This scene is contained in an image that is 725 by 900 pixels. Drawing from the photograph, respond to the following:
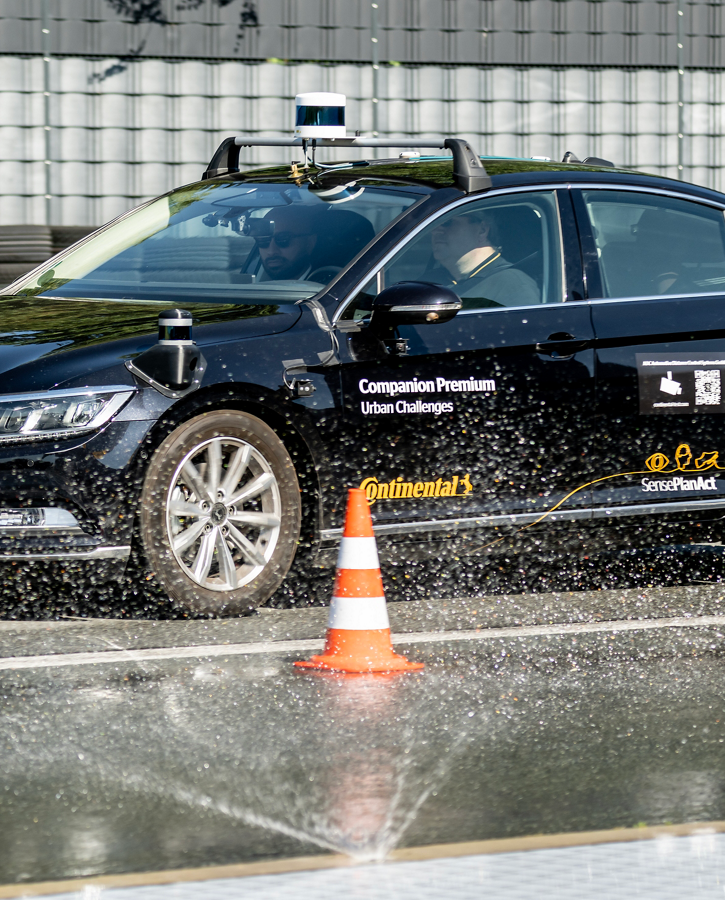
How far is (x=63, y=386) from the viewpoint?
5.99m

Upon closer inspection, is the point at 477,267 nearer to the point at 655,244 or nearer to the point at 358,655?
the point at 655,244

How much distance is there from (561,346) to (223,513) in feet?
5.03

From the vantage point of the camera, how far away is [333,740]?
4.74 metres

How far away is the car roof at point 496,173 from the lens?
7223mm

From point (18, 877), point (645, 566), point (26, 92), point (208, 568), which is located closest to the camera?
point (18, 877)

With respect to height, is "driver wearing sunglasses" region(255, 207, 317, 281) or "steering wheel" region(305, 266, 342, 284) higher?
"driver wearing sunglasses" region(255, 207, 317, 281)

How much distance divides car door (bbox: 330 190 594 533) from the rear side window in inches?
9.1

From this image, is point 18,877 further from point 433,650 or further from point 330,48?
point 330,48

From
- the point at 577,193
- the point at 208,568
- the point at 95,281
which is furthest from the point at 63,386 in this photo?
the point at 577,193

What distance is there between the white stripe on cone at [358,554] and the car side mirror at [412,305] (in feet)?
3.34

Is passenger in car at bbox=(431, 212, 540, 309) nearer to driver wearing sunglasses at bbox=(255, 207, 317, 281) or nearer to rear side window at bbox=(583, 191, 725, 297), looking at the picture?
rear side window at bbox=(583, 191, 725, 297)

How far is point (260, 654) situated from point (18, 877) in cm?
225

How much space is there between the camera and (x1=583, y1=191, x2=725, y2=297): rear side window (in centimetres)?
724

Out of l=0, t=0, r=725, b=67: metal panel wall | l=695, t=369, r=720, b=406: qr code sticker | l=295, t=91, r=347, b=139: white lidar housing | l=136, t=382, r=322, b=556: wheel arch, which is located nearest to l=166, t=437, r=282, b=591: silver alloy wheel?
l=136, t=382, r=322, b=556: wheel arch
